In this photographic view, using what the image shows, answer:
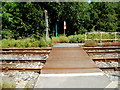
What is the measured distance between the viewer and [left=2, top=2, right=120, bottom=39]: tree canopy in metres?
24.4

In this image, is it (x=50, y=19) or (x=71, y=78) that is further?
(x=50, y=19)

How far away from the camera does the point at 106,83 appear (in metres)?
4.36

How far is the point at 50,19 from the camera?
85.9 ft

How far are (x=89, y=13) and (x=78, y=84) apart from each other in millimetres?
24823

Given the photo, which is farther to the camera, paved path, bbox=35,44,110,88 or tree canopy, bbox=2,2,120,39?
tree canopy, bbox=2,2,120,39

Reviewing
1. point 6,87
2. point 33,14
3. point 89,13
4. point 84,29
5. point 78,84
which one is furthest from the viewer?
point 89,13

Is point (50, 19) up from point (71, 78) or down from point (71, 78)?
up

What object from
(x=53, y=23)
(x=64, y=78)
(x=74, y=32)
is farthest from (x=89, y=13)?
(x=64, y=78)

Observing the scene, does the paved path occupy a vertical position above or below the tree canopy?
below

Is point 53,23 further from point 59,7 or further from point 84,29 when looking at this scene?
point 84,29

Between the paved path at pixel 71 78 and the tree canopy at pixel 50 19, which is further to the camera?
the tree canopy at pixel 50 19

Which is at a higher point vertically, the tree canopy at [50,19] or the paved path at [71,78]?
the tree canopy at [50,19]

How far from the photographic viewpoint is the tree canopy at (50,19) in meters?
24.4

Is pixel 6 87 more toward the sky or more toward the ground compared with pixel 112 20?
more toward the ground
